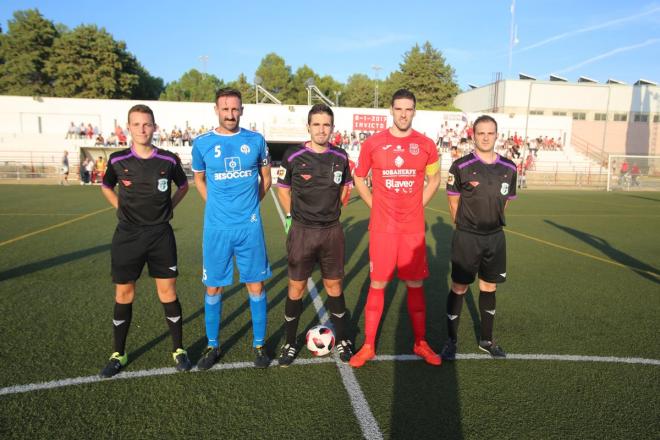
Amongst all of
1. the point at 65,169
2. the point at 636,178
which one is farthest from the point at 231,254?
the point at 636,178

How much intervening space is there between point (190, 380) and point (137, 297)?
2427mm

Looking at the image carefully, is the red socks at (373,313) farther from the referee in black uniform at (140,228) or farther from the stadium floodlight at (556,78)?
the stadium floodlight at (556,78)

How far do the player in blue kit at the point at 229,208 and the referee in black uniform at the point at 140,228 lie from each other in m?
0.30

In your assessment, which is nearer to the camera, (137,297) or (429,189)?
(429,189)

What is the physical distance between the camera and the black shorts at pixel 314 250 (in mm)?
3721

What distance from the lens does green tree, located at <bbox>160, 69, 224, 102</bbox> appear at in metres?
76.9

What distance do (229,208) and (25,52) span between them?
5625 cm

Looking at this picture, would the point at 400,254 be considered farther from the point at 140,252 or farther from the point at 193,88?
the point at 193,88

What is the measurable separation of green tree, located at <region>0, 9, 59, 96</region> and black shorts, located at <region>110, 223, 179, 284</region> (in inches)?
2089

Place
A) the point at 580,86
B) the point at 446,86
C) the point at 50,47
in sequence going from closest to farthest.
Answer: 1. the point at 50,47
2. the point at 580,86
3. the point at 446,86

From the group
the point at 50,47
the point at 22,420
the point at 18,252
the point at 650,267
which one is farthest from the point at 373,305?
the point at 50,47

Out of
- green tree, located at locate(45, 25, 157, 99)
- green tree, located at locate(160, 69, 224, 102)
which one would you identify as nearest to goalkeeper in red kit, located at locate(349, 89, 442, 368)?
green tree, located at locate(45, 25, 157, 99)

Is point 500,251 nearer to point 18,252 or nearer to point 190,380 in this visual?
point 190,380

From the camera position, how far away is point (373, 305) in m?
3.94
